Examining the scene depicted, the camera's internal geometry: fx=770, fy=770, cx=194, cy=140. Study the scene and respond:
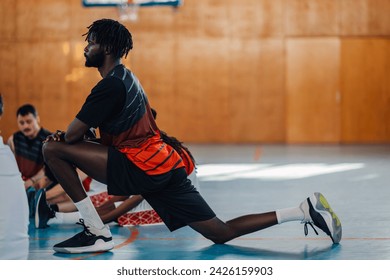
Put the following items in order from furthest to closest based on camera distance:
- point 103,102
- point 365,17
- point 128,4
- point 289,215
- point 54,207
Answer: point 365,17 < point 128,4 < point 54,207 < point 289,215 < point 103,102

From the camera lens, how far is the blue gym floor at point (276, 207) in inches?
197

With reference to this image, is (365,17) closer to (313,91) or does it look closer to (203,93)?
(313,91)

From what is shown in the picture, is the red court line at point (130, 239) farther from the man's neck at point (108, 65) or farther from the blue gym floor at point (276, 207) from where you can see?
the man's neck at point (108, 65)

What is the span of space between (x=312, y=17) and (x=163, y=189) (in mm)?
14351

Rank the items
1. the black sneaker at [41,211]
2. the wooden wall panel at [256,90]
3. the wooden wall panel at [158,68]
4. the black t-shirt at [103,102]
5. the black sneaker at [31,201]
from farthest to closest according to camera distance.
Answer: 1. the wooden wall panel at [158,68]
2. the wooden wall panel at [256,90]
3. the black sneaker at [31,201]
4. the black sneaker at [41,211]
5. the black t-shirt at [103,102]

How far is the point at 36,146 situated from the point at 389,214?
3337 millimetres

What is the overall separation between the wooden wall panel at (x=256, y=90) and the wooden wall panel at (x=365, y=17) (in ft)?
5.46

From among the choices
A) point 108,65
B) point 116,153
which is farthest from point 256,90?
point 116,153

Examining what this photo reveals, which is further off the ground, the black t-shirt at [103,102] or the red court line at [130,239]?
the black t-shirt at [103,102]

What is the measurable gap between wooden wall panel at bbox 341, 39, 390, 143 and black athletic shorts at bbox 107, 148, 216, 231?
14.2 m

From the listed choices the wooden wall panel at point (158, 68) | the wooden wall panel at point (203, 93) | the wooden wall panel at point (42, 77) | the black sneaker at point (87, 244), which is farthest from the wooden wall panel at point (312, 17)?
the black sneaker at point (87, 244)

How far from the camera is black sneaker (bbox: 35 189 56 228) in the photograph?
20.0 feet

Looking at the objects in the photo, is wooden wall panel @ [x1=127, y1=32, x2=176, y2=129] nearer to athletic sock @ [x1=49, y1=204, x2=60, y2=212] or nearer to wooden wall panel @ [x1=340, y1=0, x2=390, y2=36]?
wooden wall panel @ [x1=340, y1=0, x2=390, y2=36]

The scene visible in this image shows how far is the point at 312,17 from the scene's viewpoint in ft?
60.8
